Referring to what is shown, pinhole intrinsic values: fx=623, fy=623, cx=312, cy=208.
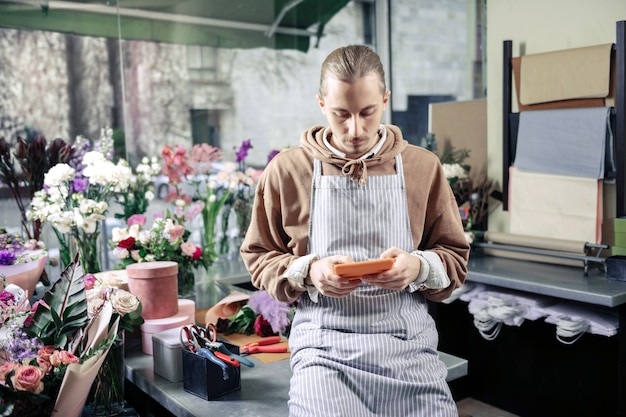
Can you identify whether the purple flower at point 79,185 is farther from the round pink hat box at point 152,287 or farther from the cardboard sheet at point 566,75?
the cardboard sheet at point 566,75

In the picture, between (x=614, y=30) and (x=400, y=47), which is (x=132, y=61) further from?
(x=614, y=30)

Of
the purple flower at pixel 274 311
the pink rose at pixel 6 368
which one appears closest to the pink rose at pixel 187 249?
the purple flower at pixel 274 311

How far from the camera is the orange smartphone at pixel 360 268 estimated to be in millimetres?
1337

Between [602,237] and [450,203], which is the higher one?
[450,203]

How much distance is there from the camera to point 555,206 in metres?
3.24

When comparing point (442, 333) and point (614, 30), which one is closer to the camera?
point (614, 30)

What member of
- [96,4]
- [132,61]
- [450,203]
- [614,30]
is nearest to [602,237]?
[614,30]

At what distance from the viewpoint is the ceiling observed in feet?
11.7

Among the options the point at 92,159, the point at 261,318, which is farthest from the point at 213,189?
the point at 261,318

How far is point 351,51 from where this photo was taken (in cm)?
146

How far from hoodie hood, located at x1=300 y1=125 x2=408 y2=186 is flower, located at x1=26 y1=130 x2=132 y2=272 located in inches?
50.3

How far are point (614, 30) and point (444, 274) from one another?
6.94ft

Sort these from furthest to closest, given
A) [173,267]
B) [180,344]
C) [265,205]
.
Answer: [173,267], [180,344], [265,205]

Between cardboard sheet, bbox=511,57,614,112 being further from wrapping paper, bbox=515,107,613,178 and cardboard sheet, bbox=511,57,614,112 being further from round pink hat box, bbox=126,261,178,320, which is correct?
Result: round pink hat box, bbox=126,261,178,320
